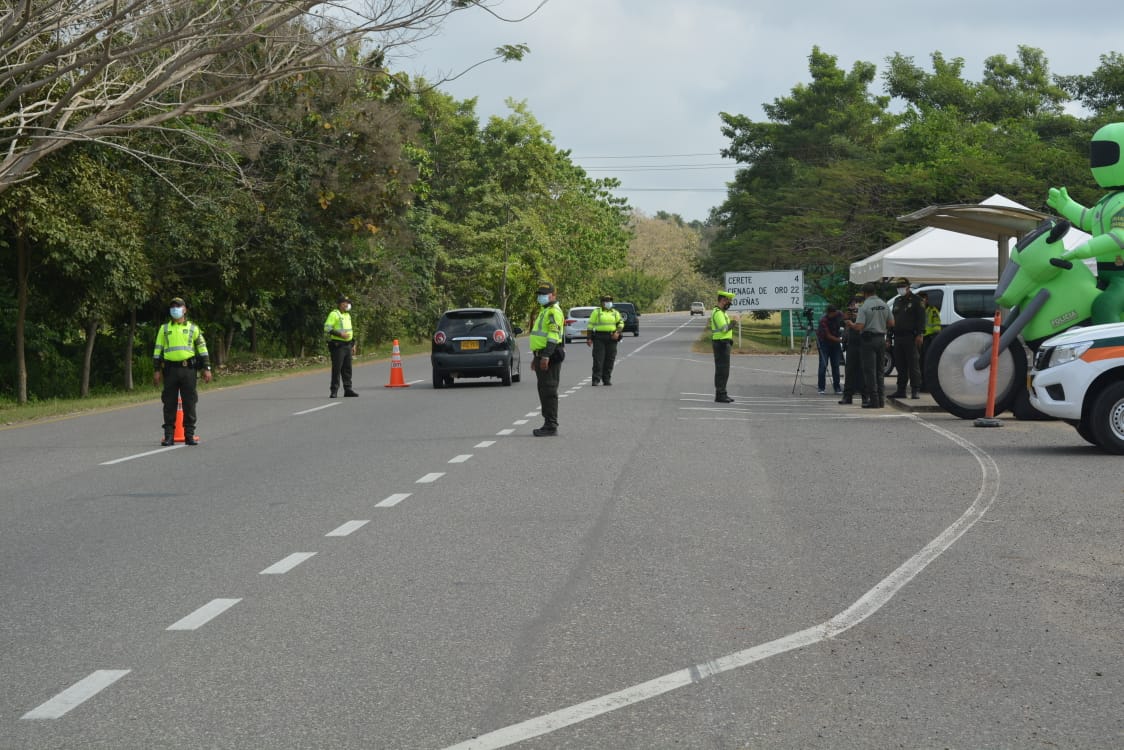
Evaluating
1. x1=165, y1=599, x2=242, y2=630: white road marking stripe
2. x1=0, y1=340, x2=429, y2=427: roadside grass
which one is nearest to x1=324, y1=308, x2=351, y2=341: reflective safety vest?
x1=0, y1=340, x2=429, y2=427: roadside grass

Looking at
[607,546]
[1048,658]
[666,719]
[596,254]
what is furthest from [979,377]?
[596,254]

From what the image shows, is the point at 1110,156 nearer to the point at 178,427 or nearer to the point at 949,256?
the point at 949,256

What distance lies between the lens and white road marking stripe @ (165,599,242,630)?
6.49m

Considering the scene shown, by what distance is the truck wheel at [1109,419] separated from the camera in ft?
43.9

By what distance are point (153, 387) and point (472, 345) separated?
10.0 meters

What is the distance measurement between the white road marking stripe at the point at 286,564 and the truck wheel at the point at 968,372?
11378mm

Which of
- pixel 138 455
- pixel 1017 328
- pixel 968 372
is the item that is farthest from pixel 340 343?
pixel 1017 328

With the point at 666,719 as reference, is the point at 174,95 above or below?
above

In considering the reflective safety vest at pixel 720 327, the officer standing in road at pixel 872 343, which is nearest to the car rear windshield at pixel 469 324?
the reflective safety vest at pixel 720 327

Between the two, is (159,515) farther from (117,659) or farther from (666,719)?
(666,719)

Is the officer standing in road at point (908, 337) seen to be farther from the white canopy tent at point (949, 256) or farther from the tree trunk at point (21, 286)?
the tree trunk at point (21, 286)

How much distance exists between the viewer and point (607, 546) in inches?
339

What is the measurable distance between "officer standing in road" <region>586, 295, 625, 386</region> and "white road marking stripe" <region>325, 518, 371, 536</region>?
1745 centimetres

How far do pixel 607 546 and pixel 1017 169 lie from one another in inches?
1570
